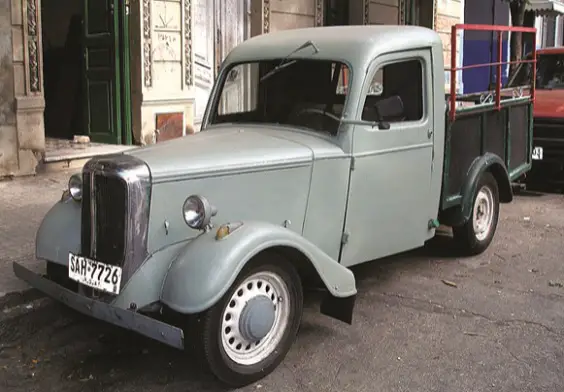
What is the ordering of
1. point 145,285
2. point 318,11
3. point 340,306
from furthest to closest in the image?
point 318,11, point 340,306, point 145,285

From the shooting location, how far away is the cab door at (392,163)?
15.9 feet

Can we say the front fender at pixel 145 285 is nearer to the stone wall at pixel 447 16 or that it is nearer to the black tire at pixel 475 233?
the black tire at pixel 475 233

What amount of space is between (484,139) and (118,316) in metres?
3.84

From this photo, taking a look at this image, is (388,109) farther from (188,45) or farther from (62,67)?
(62,67)

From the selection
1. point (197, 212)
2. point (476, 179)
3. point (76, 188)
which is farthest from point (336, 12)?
point (197, 212)

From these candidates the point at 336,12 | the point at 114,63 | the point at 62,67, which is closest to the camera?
the point at 114,63

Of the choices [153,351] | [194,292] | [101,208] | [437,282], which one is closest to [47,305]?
[153,351]

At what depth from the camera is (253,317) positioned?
12.9 ft

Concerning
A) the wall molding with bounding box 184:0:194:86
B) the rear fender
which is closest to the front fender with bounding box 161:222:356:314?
the rear fender

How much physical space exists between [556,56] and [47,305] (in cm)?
826

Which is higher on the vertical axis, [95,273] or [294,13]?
[294,13]

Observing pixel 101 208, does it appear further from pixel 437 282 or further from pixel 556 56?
pixel 556 56

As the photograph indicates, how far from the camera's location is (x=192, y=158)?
4152 mm

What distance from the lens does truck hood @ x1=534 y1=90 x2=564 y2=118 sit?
9.40m
